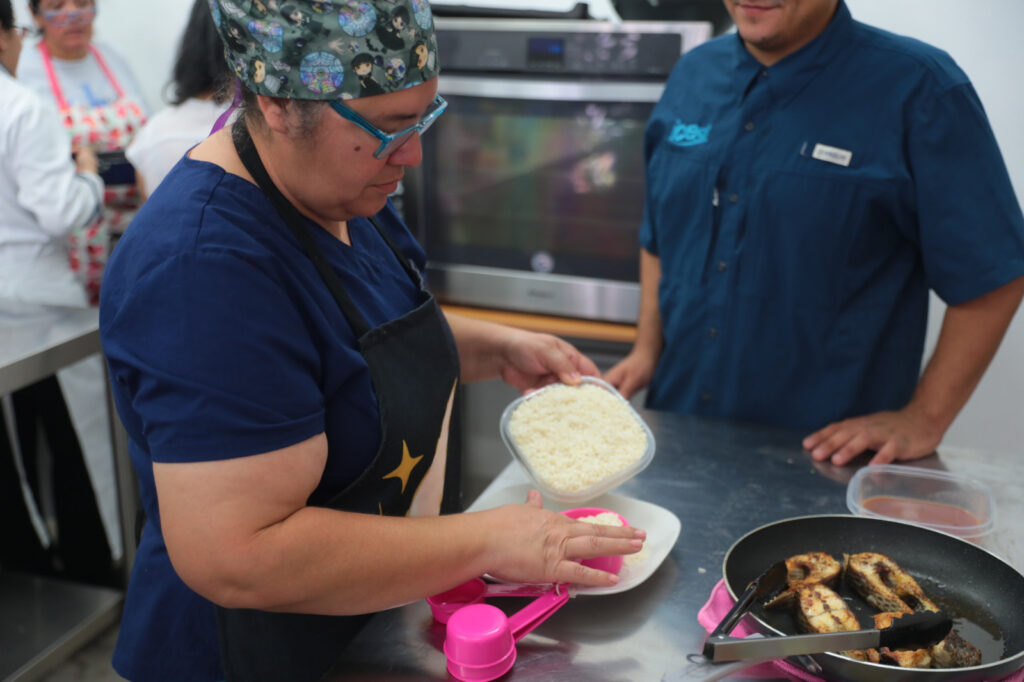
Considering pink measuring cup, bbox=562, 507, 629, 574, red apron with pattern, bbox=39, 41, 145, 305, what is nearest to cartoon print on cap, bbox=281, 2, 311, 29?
pink measuring cup, bbox=562, 507, 629, 574

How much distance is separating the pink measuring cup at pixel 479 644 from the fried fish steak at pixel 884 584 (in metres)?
0.41

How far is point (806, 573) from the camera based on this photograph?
1.04 m

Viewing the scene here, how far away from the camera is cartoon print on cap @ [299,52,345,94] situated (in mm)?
859

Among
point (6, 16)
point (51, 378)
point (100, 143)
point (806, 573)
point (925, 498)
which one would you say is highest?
point (6, 16)

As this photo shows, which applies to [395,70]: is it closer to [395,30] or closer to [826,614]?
[395,30]

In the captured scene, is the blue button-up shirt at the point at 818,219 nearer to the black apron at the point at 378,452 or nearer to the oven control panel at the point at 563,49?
the oven control panel at the point at 563,49

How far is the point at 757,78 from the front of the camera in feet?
5.24

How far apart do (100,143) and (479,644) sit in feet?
8.98

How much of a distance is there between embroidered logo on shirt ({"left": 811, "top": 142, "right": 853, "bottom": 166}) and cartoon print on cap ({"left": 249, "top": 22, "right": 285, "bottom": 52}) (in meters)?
1.00

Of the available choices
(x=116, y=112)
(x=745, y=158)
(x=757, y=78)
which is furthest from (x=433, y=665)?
(x=116, y=112)

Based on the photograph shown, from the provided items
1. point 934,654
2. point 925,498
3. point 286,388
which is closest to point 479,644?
point 286,388

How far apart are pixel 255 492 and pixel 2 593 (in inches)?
88.3

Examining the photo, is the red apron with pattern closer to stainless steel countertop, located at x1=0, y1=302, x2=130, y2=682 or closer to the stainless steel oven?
stainless steel countertop, located at x1=0, y1=302, x2=130, y2=682

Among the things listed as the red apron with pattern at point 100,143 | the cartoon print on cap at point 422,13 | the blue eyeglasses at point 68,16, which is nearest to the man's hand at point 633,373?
the cartoon print on cap at point 422,13
